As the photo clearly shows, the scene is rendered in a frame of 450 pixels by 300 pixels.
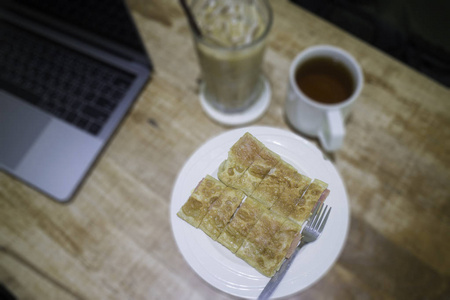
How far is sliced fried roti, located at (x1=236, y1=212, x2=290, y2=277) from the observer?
26 cm

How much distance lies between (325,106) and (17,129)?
0.59 meters

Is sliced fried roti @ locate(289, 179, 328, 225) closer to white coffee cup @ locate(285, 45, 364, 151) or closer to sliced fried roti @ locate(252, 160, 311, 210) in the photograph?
sliced fried roti @ locate(252, 160, 311, 210)

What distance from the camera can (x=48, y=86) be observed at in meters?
0.66

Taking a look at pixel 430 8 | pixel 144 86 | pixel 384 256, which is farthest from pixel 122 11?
pixel 430 8

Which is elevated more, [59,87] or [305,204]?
[305,204]

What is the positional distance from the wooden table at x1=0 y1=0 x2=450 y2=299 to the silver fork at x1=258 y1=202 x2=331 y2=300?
32cm

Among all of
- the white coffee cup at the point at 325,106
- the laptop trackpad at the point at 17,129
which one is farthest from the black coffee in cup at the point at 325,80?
the laptop trackpad at the point at 17,129

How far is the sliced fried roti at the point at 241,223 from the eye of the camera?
26cm

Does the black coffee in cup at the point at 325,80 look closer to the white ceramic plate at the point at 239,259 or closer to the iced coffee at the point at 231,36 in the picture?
the iced coffee at the point at 231,36

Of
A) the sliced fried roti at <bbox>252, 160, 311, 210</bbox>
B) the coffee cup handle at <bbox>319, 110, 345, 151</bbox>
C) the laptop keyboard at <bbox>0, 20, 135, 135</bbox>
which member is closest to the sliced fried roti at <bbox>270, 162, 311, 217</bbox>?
the sliced fried roti at <bbox>252, 160, 311, 210</bbox>

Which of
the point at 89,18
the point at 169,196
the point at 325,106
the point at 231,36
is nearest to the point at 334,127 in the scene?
the point at 325,106

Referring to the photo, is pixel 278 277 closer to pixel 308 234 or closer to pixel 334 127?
pixel 308 234

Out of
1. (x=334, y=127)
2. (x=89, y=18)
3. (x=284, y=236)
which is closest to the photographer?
(x=284, y=236)

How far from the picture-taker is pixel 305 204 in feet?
0.84
